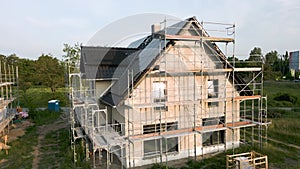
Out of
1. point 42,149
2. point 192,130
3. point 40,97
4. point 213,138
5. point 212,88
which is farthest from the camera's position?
point 40,97

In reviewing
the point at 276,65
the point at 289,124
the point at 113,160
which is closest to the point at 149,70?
the point at 113,160

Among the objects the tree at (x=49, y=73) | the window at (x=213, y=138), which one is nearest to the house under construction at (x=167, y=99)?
the window at (x=213, y=138)

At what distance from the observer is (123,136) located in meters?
10.0

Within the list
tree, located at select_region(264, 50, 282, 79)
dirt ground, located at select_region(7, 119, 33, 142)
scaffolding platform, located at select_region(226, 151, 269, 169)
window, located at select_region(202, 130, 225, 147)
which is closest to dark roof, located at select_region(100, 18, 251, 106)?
window, located at select_region(202, 130, 225, 147)

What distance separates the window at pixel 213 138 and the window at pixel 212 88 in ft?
6.52

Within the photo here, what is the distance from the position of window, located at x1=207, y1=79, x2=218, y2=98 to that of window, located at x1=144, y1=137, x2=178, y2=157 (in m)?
2.96

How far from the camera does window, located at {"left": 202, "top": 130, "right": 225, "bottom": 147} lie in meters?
11.9

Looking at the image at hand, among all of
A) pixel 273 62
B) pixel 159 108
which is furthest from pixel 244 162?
pixel 273 62

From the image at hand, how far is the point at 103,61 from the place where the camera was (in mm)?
12344

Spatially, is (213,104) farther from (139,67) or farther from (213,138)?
(139,67)

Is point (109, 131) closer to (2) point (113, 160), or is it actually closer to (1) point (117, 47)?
(2) point (113, 160)

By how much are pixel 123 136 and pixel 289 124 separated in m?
12.8

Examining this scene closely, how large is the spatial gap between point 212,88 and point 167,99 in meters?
2.70

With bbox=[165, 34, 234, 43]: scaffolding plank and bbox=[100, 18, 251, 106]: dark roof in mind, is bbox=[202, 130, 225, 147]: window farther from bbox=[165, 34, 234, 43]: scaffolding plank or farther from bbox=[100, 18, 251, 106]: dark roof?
bbox=[165, 34, 234, 43]: scaffolding plank
